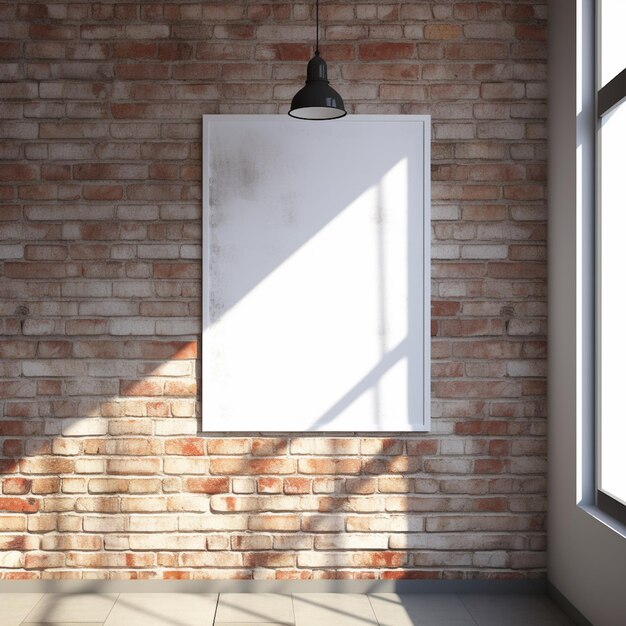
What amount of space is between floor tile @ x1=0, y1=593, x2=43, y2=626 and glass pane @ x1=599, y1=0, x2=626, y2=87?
2.99 meters

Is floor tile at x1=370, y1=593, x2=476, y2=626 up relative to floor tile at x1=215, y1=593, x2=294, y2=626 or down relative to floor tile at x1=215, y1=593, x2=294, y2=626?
down

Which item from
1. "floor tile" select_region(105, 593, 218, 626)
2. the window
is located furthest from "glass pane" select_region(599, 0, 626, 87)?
"floor tile" select_region(105, 593, 218, 626)

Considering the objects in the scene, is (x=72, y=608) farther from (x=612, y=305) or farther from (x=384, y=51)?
(x=384, y=51)

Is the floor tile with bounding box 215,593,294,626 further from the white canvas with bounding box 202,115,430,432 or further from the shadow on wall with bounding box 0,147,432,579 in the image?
the white canvas with bounding box 202,115,430,432

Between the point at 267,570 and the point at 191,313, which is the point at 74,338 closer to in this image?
the point at 191,313

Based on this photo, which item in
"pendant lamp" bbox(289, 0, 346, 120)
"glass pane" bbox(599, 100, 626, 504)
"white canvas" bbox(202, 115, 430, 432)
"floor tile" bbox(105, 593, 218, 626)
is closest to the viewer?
"pendant lamp" bbox(289, 0, 346, 120)

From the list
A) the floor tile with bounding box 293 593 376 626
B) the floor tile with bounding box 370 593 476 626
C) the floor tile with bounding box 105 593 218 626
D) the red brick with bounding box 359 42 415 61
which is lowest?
the floor tile with bounding box 370 593 476 626

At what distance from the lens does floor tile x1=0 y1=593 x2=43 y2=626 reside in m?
2.81

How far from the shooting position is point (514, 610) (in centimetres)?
293

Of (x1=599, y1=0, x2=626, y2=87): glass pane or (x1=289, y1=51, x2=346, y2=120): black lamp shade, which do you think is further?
(x1=599, y1=0, x2=626, y2=87): glass pane

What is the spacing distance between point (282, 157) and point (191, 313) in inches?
30.0

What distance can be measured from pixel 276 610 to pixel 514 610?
3.12 ft

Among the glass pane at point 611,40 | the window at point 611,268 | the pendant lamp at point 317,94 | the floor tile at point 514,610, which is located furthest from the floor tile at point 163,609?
the glass pane at point 611,40

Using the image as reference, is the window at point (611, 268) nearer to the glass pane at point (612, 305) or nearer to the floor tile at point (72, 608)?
the glass pane at point (612, 305)
